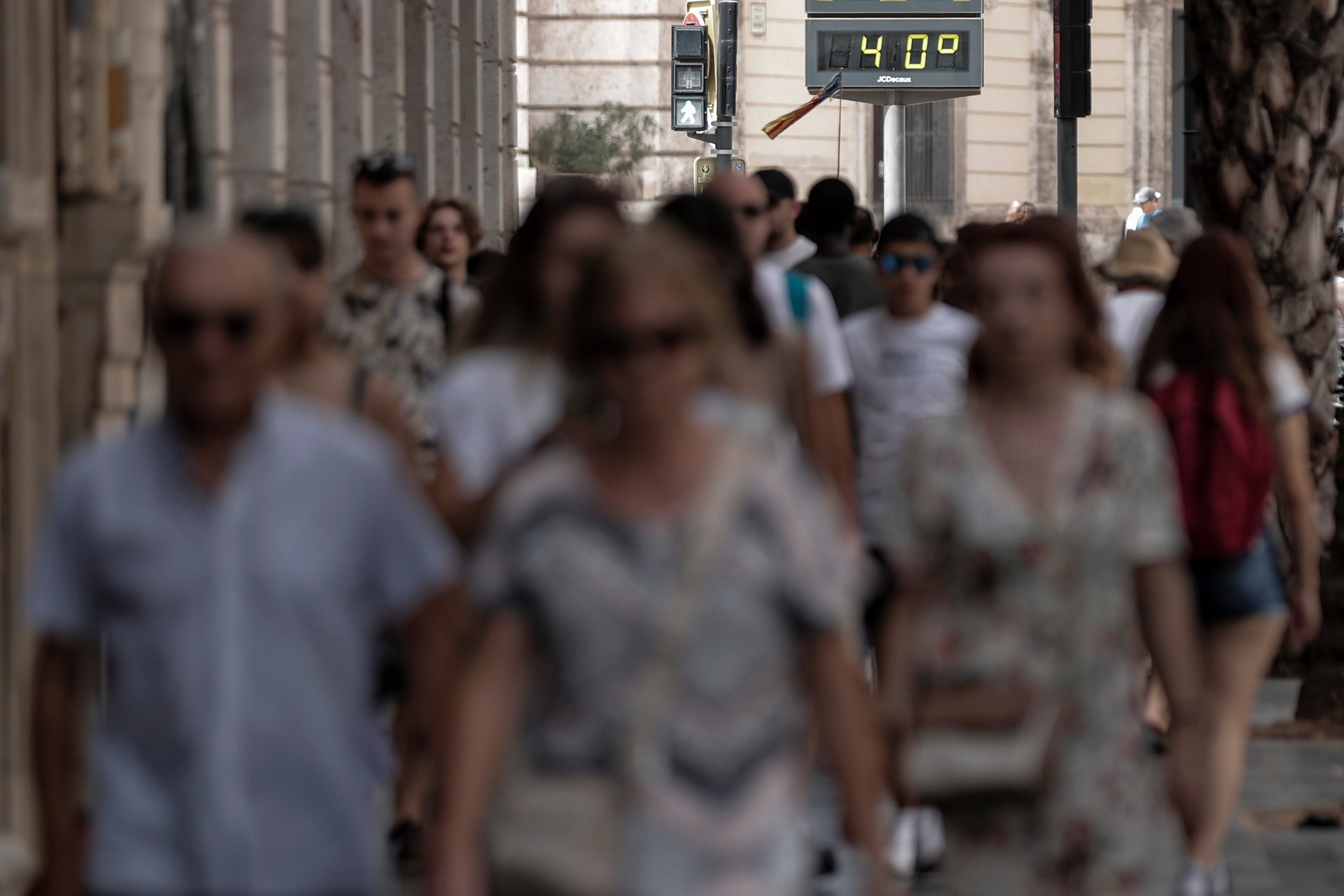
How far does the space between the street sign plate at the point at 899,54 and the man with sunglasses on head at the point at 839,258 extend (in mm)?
16062

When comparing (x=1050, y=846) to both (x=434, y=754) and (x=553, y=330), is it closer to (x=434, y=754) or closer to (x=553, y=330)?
(x=434, y=754)

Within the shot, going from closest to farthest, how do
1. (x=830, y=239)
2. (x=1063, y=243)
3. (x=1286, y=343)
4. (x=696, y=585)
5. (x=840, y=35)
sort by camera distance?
(x=696, y=585)
(x=1063, y=243)
(x=830, y=239)
(x=1286, y=343)
(x=840, y=35)

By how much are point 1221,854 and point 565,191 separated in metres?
2.74

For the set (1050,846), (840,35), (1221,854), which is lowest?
(1221,854)

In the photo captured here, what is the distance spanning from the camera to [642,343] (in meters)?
3.52

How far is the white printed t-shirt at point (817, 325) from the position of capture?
262 inches

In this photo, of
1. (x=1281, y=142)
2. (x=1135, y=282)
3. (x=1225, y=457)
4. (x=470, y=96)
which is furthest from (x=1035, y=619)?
(x=470, y=96)

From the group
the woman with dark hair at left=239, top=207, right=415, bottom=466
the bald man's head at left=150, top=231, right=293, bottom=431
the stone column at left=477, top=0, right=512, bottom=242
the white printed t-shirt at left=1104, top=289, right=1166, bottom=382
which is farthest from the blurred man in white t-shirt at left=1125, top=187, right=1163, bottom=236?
the bald man's head at left=150, top=231, right=293, bottom=431

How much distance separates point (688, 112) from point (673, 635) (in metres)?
22.8

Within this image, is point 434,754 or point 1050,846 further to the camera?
point 1050,846

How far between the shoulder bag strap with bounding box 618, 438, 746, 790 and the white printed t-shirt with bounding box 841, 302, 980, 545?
13.9 ft

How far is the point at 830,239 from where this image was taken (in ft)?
30.6

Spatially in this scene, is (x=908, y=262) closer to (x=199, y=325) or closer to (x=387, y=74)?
(x=199, y=325)

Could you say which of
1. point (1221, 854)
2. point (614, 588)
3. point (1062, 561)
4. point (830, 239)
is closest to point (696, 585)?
point (614, 588)
